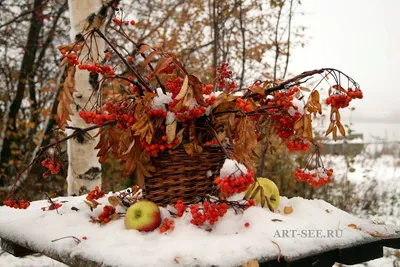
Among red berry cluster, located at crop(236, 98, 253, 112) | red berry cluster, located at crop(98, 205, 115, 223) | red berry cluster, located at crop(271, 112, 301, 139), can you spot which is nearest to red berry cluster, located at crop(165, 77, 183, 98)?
red berry cluster, located at crop(236, 98, 253, 112)

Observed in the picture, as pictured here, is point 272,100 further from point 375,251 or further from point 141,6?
point 141,6

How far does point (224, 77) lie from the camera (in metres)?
1.70

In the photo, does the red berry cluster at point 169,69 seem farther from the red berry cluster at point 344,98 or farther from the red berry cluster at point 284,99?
the red berry cluster at point 344,98

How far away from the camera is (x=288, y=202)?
167cm

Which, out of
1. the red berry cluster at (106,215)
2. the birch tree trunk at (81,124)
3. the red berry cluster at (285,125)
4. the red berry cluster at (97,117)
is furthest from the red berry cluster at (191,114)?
the birch tree trunk at (81,124)

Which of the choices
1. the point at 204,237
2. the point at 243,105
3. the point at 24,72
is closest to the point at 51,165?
the point at 204,237

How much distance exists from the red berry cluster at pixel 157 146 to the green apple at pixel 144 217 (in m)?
0.18

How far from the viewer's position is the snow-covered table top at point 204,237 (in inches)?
44.9

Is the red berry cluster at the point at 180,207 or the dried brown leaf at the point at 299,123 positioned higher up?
the dried brown leaf at the point at 299,123

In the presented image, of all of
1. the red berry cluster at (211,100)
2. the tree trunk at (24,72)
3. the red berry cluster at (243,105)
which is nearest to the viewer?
the red berry cluster at (243,105)

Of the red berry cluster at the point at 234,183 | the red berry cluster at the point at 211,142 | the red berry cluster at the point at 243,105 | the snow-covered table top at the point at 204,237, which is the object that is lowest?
the snow-covered table top at the point at 204,237

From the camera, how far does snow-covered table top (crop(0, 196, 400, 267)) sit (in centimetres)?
114

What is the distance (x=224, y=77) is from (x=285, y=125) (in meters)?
0.35

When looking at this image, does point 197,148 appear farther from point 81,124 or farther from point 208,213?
point 81,124
